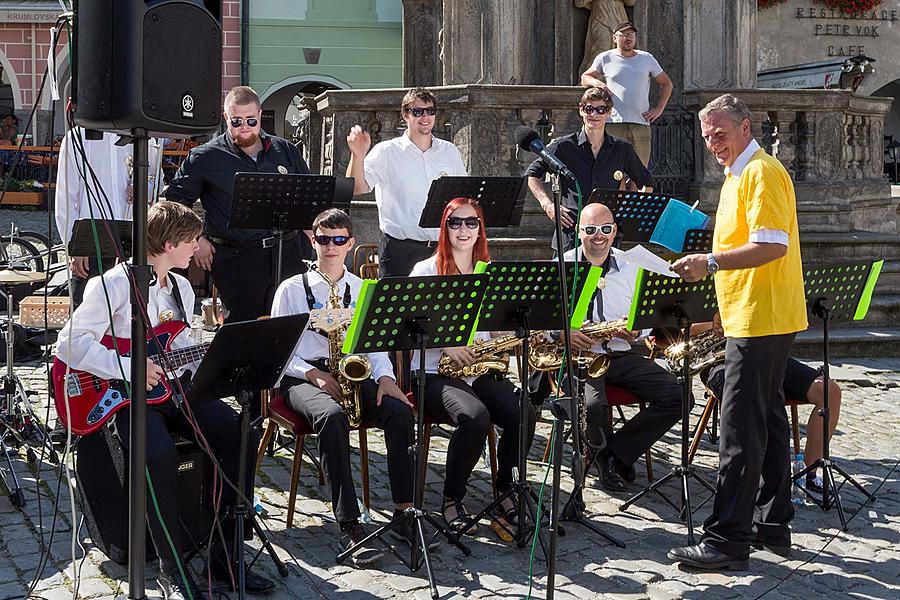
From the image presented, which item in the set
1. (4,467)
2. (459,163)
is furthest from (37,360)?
(459,163)

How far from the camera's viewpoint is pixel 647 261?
5.65 m

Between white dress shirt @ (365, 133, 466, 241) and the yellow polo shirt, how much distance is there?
2.76 meters

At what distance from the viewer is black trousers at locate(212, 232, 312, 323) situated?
7.38 meters

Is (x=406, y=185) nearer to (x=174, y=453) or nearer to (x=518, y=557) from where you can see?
(x=518, y=557)

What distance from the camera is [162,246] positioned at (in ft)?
17.9

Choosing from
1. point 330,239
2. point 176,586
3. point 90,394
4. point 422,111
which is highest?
point 422,111

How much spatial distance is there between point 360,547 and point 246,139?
8.88 ft

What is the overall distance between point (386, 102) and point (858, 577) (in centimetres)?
694

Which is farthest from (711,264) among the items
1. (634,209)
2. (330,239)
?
(330,239)

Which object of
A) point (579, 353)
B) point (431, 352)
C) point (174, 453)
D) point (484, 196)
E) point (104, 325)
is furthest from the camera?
point (484, 196)

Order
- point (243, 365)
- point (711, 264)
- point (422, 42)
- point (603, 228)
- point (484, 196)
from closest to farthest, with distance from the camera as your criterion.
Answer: point (243, 365), point (711, 264), point (603, 228), point (484, 196), point (422, 42)

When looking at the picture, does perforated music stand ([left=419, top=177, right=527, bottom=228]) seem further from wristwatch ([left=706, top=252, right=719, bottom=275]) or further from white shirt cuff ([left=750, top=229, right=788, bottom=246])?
white shirt cuff ([left=750, top=229, right=788, bottom=246])

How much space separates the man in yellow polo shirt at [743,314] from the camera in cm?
543

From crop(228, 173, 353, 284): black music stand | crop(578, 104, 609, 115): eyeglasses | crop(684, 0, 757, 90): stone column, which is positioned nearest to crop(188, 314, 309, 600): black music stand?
crop(228, 173, 353, 284): black music stand
